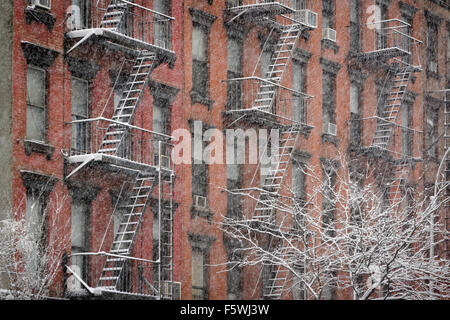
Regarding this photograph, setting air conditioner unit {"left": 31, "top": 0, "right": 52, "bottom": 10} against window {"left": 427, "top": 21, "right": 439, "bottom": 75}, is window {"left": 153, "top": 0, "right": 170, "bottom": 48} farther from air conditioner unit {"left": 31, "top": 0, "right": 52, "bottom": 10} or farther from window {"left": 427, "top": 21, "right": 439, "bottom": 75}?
window {"left": 427, "top": 21, "right": 439, "bottom": 75}

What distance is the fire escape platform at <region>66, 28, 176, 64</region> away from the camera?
28562 mm

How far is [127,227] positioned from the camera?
30453mm

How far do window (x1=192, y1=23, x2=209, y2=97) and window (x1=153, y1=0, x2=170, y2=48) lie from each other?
1.40 m

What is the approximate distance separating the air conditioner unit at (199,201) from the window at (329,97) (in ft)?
27.9

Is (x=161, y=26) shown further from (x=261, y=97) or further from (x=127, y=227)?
(x=127, y=227)

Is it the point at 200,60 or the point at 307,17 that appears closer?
the point at 200,60

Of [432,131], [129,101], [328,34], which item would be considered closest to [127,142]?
[129,101]

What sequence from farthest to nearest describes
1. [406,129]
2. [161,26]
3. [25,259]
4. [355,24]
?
[406,129] → [355,24] → [161,26] → [25,259]

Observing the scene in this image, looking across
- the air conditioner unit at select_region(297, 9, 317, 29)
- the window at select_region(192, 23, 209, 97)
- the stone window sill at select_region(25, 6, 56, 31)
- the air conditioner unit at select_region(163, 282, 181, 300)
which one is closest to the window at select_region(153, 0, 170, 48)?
the window at select_region(192, 23, 209, 97)

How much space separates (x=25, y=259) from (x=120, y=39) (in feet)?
22.1

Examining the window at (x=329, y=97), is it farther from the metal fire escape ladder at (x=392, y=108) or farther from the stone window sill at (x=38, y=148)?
the stone window sill at (x=38, y=148)
